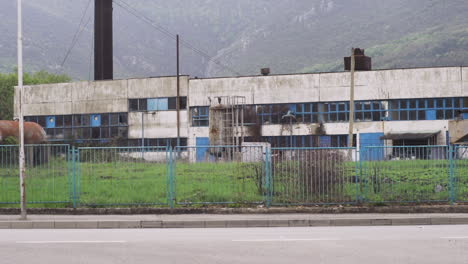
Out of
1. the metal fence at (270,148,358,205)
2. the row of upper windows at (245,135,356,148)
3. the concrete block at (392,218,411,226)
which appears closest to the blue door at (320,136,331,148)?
the row of upper windows at (245,135,356,148)

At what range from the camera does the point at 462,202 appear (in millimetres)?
19672

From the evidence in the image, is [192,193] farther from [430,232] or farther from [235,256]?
[235,256]

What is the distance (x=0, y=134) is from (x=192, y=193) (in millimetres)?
18328

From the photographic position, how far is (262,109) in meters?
59.5

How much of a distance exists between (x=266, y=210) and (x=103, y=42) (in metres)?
51.6

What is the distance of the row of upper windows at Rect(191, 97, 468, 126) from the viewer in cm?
5569

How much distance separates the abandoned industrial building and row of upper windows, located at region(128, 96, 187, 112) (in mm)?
92

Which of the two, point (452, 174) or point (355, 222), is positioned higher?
point (452, 174)

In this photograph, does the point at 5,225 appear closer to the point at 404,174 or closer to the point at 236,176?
the point at 236,176

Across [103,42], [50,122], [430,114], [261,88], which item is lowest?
[50,122]

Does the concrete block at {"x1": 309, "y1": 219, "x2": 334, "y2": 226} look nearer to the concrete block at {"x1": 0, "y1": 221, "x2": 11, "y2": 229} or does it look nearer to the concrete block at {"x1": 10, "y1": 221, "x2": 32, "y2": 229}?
the concrete block at {"x1": 10, "y1": 221, "x2": 32, "y2": 229}

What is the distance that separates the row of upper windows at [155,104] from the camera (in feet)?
203

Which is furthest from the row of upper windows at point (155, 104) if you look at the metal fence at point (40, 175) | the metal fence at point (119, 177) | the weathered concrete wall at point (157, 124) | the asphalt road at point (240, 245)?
the asphalt road at point (240, 245)

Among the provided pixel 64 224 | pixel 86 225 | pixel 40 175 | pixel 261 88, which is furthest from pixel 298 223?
pixel 261 88
